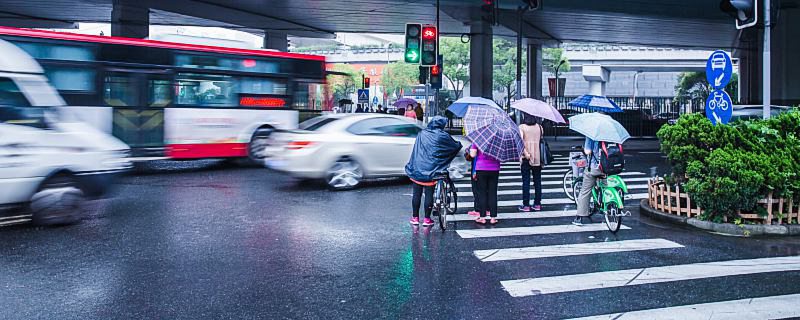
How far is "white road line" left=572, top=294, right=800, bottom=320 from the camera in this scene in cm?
537

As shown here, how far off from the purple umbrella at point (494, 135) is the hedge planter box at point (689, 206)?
235cm

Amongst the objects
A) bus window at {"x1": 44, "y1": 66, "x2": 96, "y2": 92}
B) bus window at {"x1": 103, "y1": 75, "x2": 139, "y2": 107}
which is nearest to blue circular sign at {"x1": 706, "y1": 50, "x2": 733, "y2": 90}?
bus window at {"x1": 103, "y1": 75, "x2": 139, "y2": 107}

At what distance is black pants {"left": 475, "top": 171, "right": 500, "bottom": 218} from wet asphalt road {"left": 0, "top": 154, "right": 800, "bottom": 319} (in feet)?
1.06

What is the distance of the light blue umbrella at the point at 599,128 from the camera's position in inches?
355

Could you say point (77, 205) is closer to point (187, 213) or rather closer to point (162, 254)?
point (187, 213)

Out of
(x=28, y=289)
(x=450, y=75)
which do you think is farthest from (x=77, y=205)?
(x=450, y=75)

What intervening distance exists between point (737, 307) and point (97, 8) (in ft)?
112

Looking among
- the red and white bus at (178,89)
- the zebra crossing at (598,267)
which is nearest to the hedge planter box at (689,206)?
the zebra crossing at (598,267)

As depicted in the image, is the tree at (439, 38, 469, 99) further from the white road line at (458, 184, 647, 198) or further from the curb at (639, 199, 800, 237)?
the curb at (639, 199, 800, 237)

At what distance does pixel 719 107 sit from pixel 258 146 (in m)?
10.8

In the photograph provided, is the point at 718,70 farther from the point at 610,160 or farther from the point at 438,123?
the point at 438,123

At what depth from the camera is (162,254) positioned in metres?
7.41

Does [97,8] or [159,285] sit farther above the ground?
[97,8]

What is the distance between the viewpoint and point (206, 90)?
16375 millimetres
